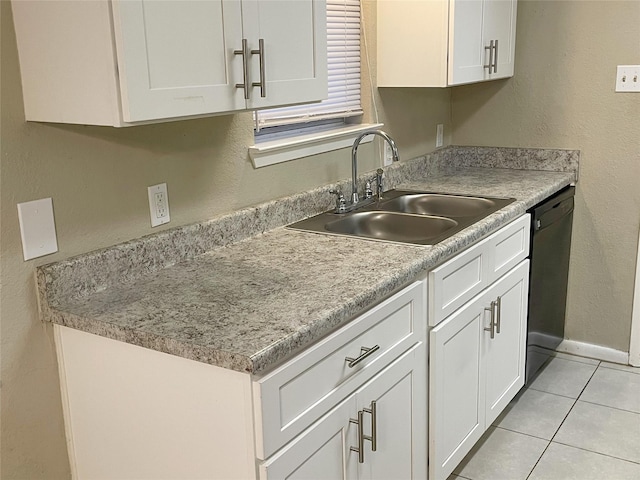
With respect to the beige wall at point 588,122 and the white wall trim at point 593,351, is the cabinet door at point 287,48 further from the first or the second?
the white wall trim at point 593,351

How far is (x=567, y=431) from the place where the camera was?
2.64 metres

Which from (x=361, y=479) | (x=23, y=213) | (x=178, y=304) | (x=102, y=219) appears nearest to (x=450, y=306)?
(x=361, y=479)

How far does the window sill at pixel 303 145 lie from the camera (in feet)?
7.10

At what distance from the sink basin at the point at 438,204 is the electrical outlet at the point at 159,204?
3.12 feet

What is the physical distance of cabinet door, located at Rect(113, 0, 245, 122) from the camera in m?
1.27

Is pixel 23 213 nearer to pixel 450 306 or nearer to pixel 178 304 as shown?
pixel 178 304

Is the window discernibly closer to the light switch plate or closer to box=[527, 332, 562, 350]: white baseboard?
the light switch plate

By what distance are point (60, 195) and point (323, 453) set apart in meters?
0.84

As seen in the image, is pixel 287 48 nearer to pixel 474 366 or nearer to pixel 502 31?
pixel 474 366

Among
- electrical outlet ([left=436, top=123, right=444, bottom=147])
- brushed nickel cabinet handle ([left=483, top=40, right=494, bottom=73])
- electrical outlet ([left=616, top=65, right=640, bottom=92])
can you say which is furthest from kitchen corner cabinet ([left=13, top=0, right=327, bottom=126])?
electrical outlet ([left=616, top=65, right=640, bottom=92])

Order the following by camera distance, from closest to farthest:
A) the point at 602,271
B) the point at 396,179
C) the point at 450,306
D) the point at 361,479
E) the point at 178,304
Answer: the point at 178,304, the point at 361,479, the point at 450,306, the point at 396,179, the point at 602,271

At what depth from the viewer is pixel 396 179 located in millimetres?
2877

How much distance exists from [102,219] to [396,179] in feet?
4.89

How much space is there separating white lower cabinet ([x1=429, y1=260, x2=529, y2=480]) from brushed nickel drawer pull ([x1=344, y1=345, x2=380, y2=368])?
36cm
